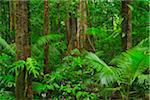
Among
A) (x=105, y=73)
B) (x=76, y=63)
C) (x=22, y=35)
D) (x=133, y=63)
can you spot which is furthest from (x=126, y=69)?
(x=22, y=35)

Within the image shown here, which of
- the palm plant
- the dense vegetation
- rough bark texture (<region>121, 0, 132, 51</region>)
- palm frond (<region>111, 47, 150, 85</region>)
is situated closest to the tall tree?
the dense vegetation

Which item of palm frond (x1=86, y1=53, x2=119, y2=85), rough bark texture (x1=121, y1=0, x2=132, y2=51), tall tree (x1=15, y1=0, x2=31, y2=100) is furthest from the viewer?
rough bark texture (x1=121, y1=0, x2=132, y2=51)

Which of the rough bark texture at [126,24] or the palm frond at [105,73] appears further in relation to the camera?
the rough bark texture at [126,24]

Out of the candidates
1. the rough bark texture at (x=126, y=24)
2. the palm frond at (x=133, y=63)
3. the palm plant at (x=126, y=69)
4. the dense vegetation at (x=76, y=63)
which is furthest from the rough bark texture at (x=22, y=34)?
the rough bark texture at (x=126, y=24)

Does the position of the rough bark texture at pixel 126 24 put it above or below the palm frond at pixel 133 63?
above

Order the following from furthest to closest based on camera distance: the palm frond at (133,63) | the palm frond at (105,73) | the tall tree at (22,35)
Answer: the palm frond at (105,73)
the tall tree at (22,35)
the palm frond at (133,63)

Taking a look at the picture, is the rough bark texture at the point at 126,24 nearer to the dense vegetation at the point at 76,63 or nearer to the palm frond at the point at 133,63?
the dense vegetation at the point at 76,63

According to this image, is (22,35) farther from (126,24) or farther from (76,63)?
(126,24)

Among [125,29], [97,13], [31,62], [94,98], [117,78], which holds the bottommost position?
[94,98]

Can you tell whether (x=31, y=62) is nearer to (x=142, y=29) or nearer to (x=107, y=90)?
(x=107, y=90)

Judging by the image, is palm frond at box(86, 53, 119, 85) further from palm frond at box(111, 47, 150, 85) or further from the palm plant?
palm frond at box(111, 47, 150, 85)

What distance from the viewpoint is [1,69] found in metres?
8.29

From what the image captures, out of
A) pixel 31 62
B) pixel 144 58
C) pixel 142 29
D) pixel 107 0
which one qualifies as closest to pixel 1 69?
pixel 31 62

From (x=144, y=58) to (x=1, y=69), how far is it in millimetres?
4015
